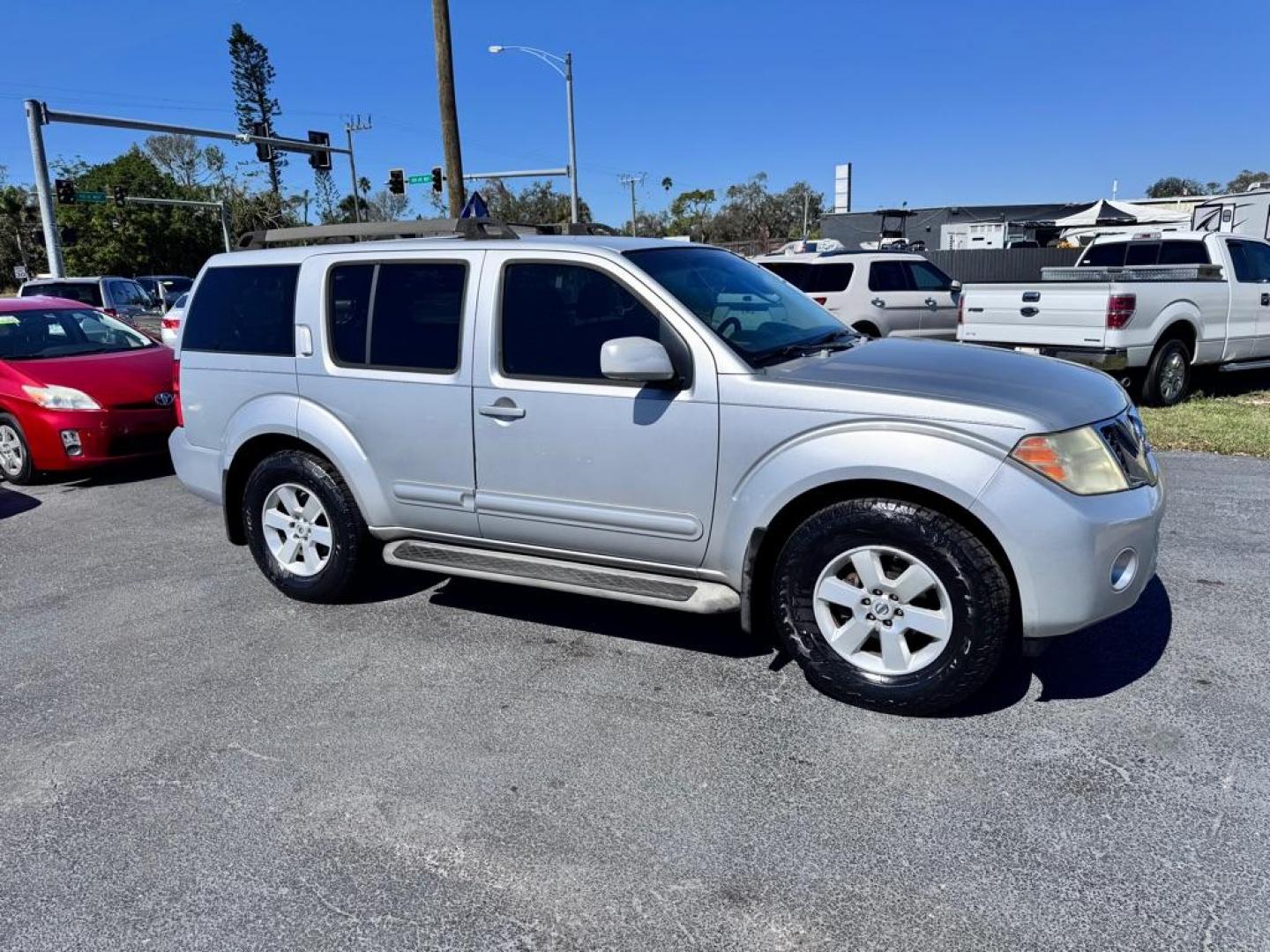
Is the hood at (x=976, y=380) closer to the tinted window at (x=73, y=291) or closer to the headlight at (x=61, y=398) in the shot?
the headlight at (x=61, y=398)

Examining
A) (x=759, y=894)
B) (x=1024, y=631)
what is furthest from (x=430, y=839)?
(x=1024, y=631)

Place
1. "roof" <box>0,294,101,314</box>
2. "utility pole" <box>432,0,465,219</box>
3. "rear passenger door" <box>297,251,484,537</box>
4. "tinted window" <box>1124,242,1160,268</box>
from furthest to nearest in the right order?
"utility pole" <box>432,0,465,219</box> < "tinted window" <box>1124,242,1160,268</box> < "roof" <box>0,294,101,314</box> < "rear passenger door" <box>297,251,484,537</box>

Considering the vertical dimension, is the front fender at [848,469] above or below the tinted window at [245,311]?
below

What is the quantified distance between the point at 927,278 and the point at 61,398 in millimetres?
10974

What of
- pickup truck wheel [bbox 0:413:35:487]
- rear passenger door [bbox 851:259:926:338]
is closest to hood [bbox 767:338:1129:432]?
pickup truck wheel [bbox 0:413:35:487]

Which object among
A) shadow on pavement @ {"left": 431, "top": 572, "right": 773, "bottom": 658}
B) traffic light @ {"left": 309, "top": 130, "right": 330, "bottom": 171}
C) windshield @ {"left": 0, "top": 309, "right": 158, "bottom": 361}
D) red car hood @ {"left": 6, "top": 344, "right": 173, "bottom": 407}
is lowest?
shadow on pavement @ {"left": 431, "top": 572, "right": 773, "bottom": 658}

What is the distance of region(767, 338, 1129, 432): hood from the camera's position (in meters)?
3.34

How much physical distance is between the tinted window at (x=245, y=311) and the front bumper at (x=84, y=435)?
3378mm

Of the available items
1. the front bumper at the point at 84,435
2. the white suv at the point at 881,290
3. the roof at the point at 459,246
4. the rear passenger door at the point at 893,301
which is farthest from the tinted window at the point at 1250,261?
the front bumper at the point at 84,435

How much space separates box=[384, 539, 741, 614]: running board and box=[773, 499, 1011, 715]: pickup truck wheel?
0.32 meters

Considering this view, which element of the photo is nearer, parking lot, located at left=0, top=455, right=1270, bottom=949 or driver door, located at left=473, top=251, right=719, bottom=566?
parking lot, located at left=0, top=455, right=1270, bottom=949

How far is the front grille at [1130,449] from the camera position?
3.47 m

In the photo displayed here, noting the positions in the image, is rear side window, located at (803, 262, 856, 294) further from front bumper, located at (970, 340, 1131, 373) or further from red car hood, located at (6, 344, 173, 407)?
red car hood, located at (6, 344, 173, 407)

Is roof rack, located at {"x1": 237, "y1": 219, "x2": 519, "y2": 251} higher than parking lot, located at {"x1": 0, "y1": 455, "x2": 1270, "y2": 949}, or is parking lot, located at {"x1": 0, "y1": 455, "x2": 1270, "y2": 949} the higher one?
roof rack, located at {"x1": 237, "y1": 219, "x2": 519, "y2": 251}
